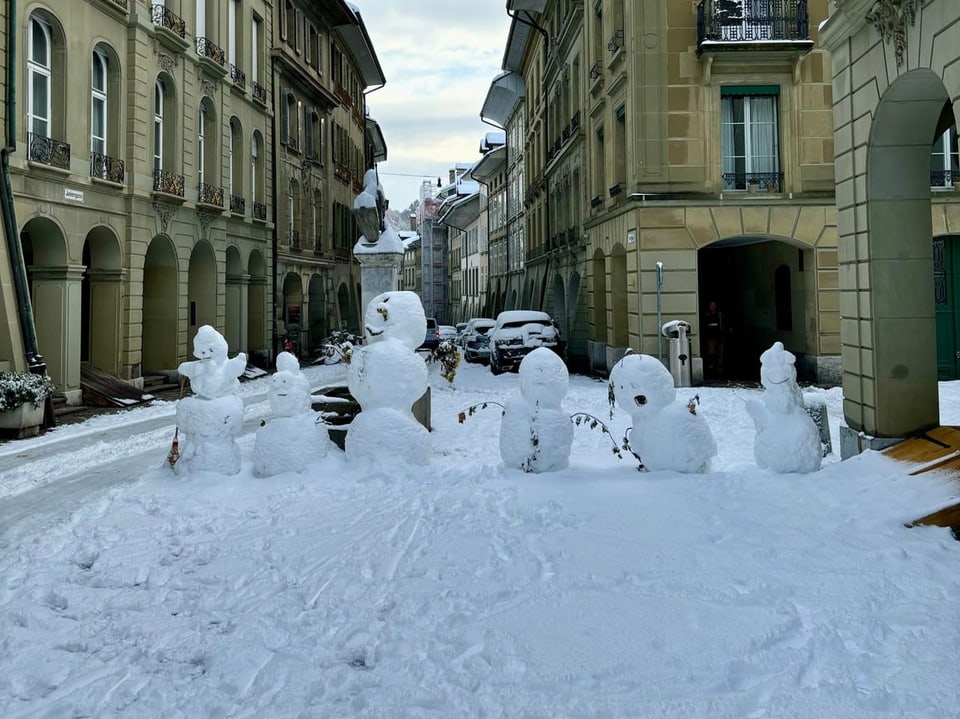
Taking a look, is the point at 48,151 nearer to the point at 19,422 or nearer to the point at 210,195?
the point at 19,422

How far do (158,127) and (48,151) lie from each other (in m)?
5.18

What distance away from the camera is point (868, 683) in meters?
3.14

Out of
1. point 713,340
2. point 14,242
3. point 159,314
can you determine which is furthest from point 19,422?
point 713,340

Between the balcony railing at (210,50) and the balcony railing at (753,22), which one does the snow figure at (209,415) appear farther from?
the balcony railing at (210,50)

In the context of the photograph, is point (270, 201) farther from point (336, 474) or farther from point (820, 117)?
point (336, 474)

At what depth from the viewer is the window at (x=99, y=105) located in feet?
51.6

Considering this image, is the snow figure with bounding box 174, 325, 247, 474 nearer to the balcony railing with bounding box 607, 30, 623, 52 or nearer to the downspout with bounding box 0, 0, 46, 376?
the downspout with bounding box 0, 0, 46, 376

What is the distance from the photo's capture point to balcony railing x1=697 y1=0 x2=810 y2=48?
16.0 meters

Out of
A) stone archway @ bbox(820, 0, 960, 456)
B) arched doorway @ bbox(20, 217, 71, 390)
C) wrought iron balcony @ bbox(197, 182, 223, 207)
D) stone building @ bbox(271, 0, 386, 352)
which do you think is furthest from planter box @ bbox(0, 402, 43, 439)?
stone building @ bbox(271, 0, 386, 352)

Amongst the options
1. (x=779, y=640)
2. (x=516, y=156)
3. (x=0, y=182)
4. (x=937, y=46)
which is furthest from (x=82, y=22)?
(x=516, y=156)

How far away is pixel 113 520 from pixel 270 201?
20.9 m

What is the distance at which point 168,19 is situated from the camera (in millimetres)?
17781

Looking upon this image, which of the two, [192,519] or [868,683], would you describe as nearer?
[868,683]

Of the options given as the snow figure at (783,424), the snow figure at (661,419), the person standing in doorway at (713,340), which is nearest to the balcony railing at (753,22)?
the person standing in doorway at (713,340)
